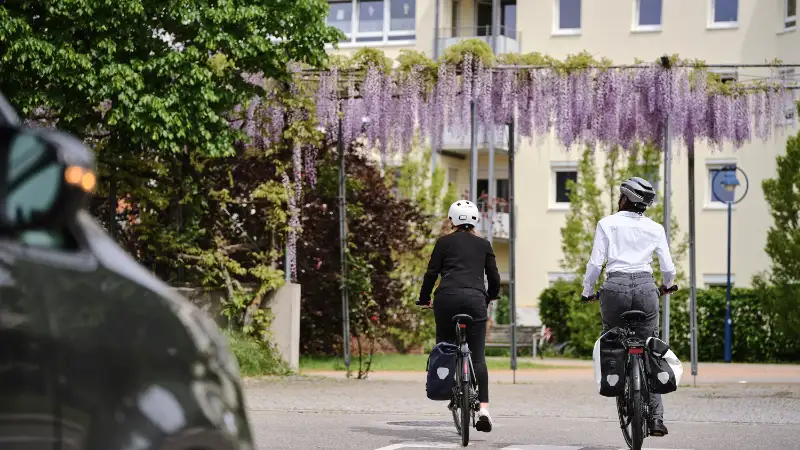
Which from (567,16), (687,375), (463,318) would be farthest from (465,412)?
(567,16)

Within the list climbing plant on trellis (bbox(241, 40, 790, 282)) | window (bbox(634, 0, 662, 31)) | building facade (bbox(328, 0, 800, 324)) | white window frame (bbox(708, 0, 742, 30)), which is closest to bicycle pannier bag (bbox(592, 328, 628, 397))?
climbing plant on trellis (bbox(241, 40, 790, 282))

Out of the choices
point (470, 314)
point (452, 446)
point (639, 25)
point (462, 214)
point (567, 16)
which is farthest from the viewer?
point (567, 16)

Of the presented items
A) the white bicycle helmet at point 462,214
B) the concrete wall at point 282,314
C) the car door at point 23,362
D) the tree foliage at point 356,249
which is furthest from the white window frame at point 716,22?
the car door at point 23,362

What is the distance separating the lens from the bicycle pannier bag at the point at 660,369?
9.43m

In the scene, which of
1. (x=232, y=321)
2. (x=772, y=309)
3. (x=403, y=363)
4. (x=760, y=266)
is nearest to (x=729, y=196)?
(x=760, y=266)

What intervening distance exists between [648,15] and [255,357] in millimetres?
27972

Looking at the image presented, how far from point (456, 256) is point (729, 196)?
102 feet

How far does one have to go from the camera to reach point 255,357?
1942cm

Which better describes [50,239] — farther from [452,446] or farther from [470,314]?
[470,314]

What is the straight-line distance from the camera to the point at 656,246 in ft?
32.9

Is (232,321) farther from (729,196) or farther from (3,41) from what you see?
(729,196)

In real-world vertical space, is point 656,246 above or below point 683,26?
below

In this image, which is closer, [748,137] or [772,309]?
[748,137]

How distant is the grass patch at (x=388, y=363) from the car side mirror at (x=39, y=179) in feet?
69.6
